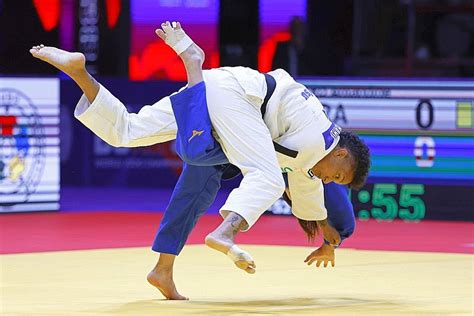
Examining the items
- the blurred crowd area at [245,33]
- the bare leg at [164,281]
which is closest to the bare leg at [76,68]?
the bare leg at [164,281]

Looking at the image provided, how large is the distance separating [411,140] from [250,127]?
4688 mm

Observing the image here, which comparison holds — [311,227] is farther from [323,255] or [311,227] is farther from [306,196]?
[306,196]

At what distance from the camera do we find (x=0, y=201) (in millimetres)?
9688

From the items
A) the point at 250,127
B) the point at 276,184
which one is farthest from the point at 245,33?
the point at 276,184

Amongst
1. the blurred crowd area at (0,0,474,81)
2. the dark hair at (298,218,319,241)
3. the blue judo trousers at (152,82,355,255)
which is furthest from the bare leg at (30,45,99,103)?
the blurred crowd area at (0,0,474,81)

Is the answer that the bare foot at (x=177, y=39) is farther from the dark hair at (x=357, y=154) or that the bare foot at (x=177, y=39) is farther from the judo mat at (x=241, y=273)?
the judo mat at (x=241, y=273)

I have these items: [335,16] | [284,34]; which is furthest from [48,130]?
[335,16]

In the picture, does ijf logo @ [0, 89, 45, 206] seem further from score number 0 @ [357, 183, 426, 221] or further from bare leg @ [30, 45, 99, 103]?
bare leg @ [30, 45, 99, 103]

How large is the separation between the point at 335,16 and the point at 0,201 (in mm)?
3856

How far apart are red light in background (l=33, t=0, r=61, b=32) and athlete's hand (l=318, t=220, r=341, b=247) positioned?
19.6 feet

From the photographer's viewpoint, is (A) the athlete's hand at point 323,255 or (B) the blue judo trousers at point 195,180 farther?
(A) the athlete's hand at point 323,255

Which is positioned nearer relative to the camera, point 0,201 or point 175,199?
point 175,199

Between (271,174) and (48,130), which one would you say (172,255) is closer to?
(271,174)

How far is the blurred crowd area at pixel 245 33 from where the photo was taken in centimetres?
1116
